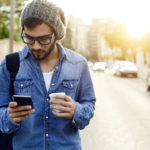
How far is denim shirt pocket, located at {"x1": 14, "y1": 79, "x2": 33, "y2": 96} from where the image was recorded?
1943 millimetres

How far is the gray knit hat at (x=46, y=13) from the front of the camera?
1.89 metres

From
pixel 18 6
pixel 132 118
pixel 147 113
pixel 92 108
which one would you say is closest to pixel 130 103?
pixel 147 113

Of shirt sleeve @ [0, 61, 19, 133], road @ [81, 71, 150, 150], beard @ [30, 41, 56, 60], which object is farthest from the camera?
road @ [81, 71, 150, 150]

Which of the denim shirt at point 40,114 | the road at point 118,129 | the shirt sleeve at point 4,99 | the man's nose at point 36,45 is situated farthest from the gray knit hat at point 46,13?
the road at point 118,129

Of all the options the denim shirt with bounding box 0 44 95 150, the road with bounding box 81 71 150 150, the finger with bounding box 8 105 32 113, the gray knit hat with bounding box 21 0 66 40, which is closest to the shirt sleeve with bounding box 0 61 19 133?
the denim shirt with bounding box 0 44 95 150

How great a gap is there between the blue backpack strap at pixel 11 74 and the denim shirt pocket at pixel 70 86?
12.4 inches

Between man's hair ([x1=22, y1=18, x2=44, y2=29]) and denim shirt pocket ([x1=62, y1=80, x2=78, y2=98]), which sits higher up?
man's hair ([x1=22, y1=18, x2=44, y2=29])

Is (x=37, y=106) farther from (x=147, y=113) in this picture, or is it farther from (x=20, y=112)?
(x=147, y=113)

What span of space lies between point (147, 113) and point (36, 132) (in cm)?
733

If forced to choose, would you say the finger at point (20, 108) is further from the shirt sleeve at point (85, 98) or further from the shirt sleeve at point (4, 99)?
the shirt sleeve at point (85, 98)

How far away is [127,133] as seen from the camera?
6.41 m

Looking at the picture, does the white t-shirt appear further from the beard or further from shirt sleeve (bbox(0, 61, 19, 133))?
shirt sleeve (bbox(0, 61, 19, 133))

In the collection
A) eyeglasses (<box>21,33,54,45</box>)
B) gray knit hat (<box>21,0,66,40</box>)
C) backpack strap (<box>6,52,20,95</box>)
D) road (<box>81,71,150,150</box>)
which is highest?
gray knit hat (<box>21,0,66,40</box>)

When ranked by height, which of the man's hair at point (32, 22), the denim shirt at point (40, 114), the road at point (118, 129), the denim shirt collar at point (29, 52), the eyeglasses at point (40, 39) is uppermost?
the man's hair at point (32, 22)
